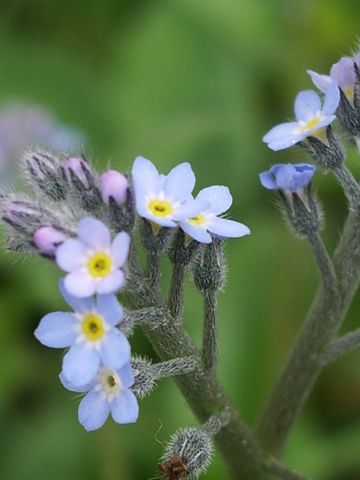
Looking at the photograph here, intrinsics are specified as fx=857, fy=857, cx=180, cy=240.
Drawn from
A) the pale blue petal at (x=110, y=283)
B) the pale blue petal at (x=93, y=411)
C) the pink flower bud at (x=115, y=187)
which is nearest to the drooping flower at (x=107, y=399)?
the pale blue petal at (x=93, y=411)

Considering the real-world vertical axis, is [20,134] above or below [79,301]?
above

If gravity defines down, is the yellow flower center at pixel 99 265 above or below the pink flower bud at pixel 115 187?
below

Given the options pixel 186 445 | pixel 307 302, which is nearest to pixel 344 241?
pixel 186 445

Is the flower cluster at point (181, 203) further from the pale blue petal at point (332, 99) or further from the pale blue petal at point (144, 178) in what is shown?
the pale blue petal at point (332, 99)

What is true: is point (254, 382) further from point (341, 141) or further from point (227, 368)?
point (341, 141)

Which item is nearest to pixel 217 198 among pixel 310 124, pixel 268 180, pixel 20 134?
pixel 268 180

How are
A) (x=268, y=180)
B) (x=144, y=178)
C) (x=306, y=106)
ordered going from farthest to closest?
1. (x=306, y=106)
2. (x=268, y=180)
3. (x=144, y=178)

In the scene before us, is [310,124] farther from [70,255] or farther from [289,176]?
[70,255]
